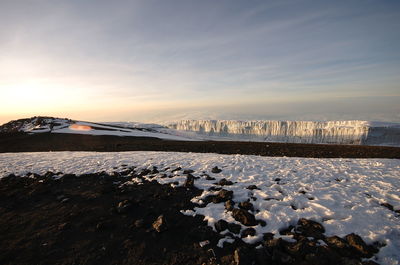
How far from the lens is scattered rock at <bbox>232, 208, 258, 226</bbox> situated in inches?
215

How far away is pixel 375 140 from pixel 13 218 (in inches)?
6848

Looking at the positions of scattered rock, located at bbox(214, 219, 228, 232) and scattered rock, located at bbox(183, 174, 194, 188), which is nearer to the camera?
scattered rock, located at bbox(214, 219, 228, 232)

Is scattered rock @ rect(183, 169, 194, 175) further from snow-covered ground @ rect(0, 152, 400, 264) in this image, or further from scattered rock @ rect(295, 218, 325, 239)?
scattered rock @ rect(295, 218, 325, 239)

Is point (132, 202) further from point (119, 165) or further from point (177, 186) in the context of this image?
point (119, 165)

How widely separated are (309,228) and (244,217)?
68.4 inches

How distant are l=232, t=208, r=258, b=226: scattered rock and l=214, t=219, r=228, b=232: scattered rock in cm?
45

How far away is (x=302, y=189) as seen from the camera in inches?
295

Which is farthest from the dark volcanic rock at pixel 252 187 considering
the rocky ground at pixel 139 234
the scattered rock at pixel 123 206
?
the scattered rock at pixel 123 206

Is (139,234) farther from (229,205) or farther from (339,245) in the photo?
(339,245)

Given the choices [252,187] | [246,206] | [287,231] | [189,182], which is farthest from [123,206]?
[287,231]

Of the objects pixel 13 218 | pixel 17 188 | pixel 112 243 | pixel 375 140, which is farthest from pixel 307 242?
pixel 375 140

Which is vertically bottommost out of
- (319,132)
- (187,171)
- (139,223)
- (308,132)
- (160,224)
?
(308,132)

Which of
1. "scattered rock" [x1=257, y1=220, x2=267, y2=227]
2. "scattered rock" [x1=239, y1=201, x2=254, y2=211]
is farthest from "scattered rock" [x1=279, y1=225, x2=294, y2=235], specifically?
"scattered rock" [x1=239, y1=201, x2=254, y2=211]

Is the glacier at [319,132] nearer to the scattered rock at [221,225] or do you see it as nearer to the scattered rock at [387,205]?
the scattered rock at [387,205]
